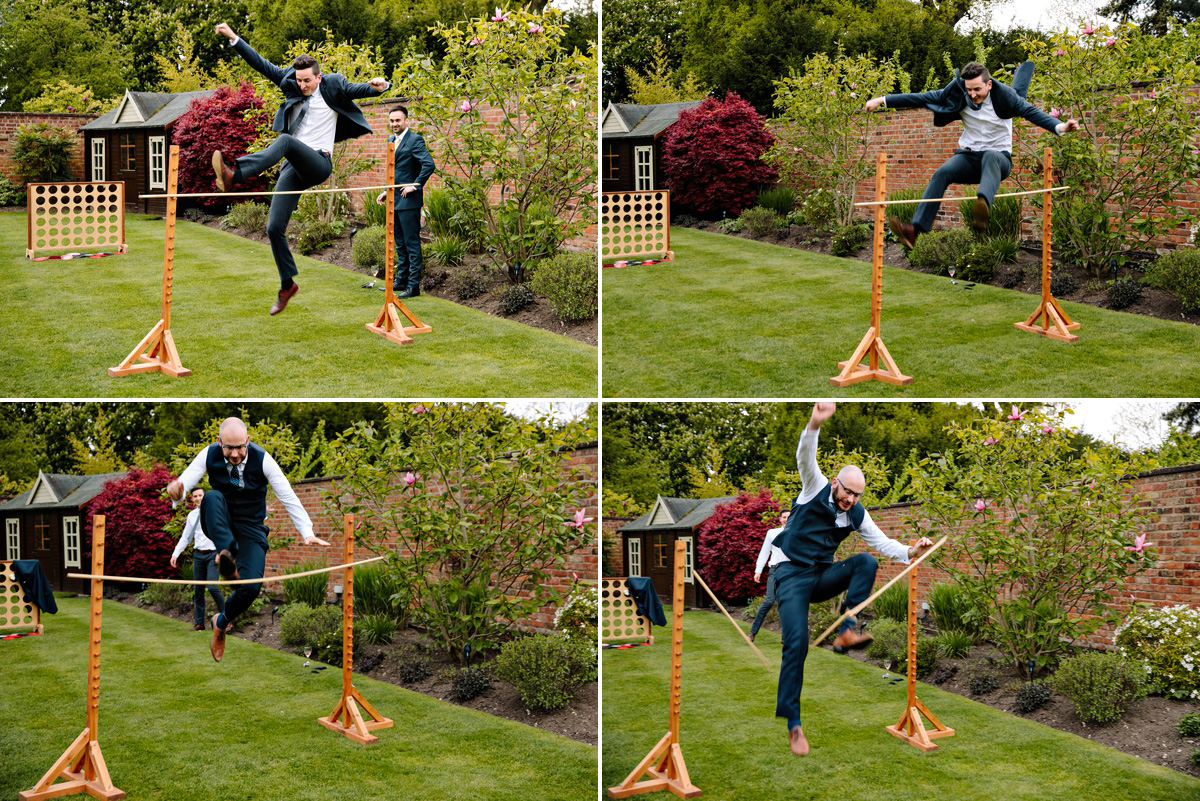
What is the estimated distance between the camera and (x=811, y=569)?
17.9ft

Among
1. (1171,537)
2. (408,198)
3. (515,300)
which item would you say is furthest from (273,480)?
(1171,537)

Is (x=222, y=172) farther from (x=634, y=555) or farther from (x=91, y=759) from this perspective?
(x=634, y=555)

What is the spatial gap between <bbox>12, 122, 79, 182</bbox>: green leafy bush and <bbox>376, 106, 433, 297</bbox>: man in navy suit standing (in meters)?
14.0

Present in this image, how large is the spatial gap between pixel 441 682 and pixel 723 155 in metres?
9.59

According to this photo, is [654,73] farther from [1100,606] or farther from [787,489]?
[1100,606]

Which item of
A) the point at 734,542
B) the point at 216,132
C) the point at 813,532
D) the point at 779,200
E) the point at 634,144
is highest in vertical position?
the point at 634,144

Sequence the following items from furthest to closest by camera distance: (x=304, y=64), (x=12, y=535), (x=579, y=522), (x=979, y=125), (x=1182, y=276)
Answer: (x=12, y=535) → (x=1182, y=276) → (x=579, y=522) → (x=979, y=125) → (x=304, y=64)

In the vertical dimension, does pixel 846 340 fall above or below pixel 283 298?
below

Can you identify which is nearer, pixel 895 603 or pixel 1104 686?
pixel 1104 686

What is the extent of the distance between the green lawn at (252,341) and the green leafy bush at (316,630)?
10.4ft

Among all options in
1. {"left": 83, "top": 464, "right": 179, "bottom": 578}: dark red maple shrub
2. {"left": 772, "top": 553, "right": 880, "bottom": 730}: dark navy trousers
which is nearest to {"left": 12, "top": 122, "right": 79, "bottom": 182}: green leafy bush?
{"left": 83, "top": 464, "right": 179, "bottom": 578}: dark red maple shrub

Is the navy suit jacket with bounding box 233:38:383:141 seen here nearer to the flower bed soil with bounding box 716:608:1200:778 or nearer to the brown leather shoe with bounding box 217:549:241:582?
the brown leather shoe with bounding box 217:549:241:582

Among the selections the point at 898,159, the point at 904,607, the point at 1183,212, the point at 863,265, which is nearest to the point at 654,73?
the point at 898,159

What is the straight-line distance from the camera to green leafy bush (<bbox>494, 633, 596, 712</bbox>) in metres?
7.78
